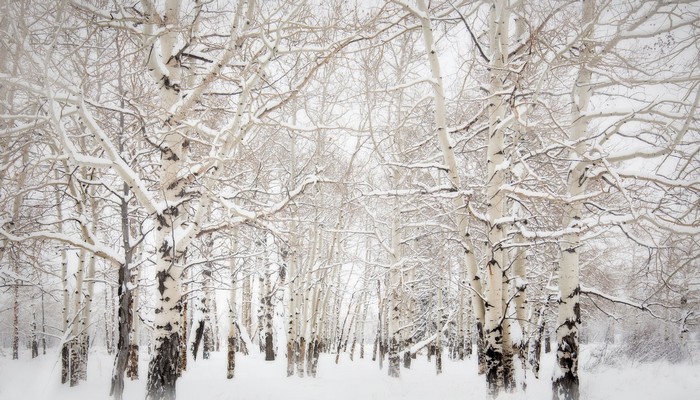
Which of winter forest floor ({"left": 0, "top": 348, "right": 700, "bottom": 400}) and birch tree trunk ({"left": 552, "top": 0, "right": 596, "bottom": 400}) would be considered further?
winter forest floor ({"left": 0, "top": 348, "right": 700, "bottom": 400})

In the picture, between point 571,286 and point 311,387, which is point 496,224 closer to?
point 571,286

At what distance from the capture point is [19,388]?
7.29 m

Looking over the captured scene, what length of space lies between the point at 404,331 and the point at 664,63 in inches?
465

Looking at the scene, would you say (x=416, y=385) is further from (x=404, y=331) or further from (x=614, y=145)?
(x=614, y=145)

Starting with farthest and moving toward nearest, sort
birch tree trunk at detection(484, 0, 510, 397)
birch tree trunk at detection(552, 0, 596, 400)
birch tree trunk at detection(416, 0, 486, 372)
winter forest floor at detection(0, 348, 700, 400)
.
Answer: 1. winter forest floor at detection(0, 348, 700, 400)
2. birch tree trunk at detection(552, 0, 596, 400)
3. birch tree trunk at detection(484, 0, 510, 397)
4. birch tree trunk at detection(416, 0, 486, 372)

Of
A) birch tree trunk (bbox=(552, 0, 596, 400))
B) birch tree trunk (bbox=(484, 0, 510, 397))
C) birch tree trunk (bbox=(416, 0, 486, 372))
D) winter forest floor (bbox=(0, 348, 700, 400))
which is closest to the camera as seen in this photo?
birch tree trunk (bbox=(416, 0, 486, 372))

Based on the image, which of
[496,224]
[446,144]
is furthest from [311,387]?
[446,144]

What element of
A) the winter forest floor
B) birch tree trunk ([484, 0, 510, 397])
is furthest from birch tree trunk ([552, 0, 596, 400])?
birch tree trunk ([484, 0, 510, 397])

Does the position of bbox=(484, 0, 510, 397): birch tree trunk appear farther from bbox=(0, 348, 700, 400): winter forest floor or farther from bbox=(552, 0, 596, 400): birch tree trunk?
bbox=(552, 0, 596, 400): birch tree trunk

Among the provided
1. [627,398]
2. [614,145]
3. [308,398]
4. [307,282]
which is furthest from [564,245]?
[307,282]

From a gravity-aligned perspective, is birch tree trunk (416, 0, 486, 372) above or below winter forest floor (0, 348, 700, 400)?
above

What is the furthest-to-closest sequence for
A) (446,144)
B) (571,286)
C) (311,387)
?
1. (311,387)
2. (571,286)
3. (446,144)

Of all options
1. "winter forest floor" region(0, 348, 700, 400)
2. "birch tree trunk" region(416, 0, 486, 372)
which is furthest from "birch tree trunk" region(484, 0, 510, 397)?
"winter forest floor" region(0, 348, 700, 400)

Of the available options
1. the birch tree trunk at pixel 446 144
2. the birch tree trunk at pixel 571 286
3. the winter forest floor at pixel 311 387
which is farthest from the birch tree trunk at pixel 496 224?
the birch tree trunk at pixel 571 286
